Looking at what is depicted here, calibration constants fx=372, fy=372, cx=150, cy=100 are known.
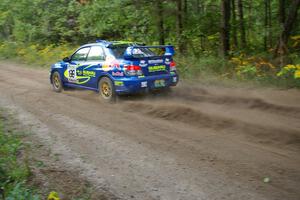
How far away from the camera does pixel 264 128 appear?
6.75m

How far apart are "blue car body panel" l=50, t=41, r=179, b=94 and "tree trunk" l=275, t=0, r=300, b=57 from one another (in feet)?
15.1

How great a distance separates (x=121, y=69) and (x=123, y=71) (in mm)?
85

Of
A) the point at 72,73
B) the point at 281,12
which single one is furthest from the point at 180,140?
the point at 281,12

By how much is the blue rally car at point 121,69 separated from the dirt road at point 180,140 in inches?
15.1

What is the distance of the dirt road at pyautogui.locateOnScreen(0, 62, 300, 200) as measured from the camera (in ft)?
15.9

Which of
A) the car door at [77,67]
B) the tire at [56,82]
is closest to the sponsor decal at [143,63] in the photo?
the car door at [77,67]

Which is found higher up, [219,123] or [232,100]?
[232,100]

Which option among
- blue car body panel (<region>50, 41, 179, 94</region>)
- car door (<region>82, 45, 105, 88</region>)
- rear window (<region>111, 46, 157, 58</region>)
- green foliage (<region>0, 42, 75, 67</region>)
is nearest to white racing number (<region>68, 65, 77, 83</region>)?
blue car body panel (<region>50, 41, 179, 94</region>)

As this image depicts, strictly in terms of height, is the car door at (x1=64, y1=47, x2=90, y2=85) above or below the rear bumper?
above

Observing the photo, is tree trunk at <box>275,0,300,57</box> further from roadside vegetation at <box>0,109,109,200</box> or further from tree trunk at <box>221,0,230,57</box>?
roadside vegetation at <box>0,109,109,200</box>

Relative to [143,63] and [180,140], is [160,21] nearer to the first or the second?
[143,63]

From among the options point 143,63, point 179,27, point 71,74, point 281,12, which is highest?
point 281,12

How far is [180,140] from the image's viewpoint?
657 cm

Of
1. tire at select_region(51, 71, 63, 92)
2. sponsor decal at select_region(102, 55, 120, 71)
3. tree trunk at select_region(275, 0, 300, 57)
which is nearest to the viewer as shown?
sponsor decal at select_region(102, 55, 120, 71)
